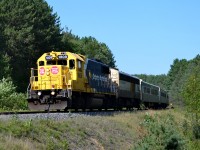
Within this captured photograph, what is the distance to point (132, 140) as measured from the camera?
21.6 metres

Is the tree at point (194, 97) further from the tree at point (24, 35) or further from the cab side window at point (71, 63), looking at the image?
the tree at point (24, 35)

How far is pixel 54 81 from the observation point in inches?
971

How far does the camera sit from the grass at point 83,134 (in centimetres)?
1301

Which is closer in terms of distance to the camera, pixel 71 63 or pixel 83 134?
pixel 83 134

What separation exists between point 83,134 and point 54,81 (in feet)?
27.4

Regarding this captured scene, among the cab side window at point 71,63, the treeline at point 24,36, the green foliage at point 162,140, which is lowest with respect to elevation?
the green foliage at point 162,140

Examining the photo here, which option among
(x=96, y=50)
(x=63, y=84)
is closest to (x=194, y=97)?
(x=63, y=84)

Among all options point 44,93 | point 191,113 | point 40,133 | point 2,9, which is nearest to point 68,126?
point 40,133

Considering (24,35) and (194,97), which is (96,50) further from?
(194,97)

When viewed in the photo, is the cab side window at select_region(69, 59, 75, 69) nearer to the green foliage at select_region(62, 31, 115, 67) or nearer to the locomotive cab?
the locomotive cab

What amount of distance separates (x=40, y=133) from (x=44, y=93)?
34.6ft

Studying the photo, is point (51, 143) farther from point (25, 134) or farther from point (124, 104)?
point (124, 104)

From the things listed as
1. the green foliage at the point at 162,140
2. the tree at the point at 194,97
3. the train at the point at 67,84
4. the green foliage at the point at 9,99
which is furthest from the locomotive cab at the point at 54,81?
the tree at the point at 194,97

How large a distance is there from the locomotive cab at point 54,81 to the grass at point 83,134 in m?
3.18
